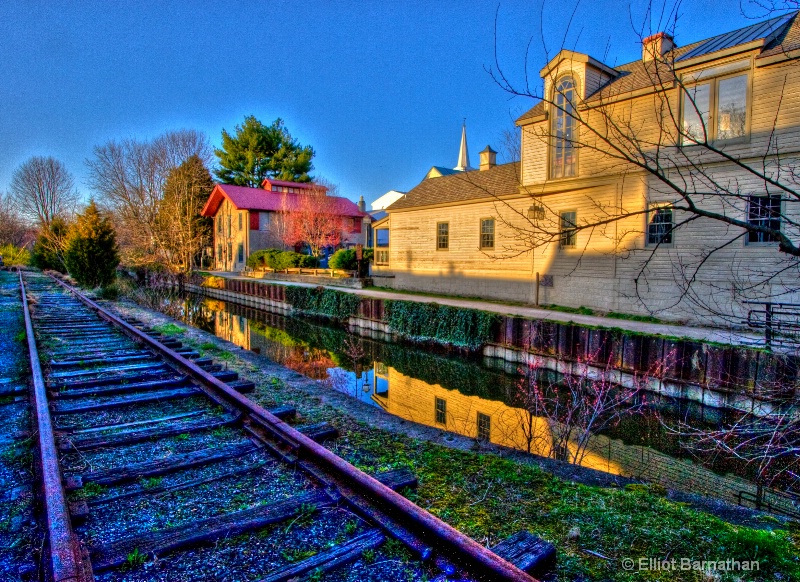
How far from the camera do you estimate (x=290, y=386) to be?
21.4 feet

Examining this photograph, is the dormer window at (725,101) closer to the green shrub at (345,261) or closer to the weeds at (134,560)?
the weeds at (134,560)

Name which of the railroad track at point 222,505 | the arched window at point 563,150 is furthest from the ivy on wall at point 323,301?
the railroad track at point 222,505

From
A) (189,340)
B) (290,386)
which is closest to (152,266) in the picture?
(189,340)

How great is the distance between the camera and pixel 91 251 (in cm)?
2062

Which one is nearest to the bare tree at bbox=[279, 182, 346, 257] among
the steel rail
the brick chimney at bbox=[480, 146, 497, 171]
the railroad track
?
the brick chimney at bbox=[480, 146, 497, 171]

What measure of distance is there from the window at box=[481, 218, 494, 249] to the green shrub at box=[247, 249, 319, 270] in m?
14.9

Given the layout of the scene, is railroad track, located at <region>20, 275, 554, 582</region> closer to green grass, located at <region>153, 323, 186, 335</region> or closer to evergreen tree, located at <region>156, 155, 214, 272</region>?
green grass, located at <region>153, 323, 186, 335</region>

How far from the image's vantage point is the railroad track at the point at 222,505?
2.36 m

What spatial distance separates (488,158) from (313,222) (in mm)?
14090

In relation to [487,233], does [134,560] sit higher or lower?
lower

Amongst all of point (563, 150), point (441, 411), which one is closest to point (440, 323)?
point (441, 411)

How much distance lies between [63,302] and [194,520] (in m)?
17.7

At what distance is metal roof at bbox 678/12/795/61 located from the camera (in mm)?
12493

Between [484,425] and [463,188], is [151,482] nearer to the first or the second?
[484,425]
